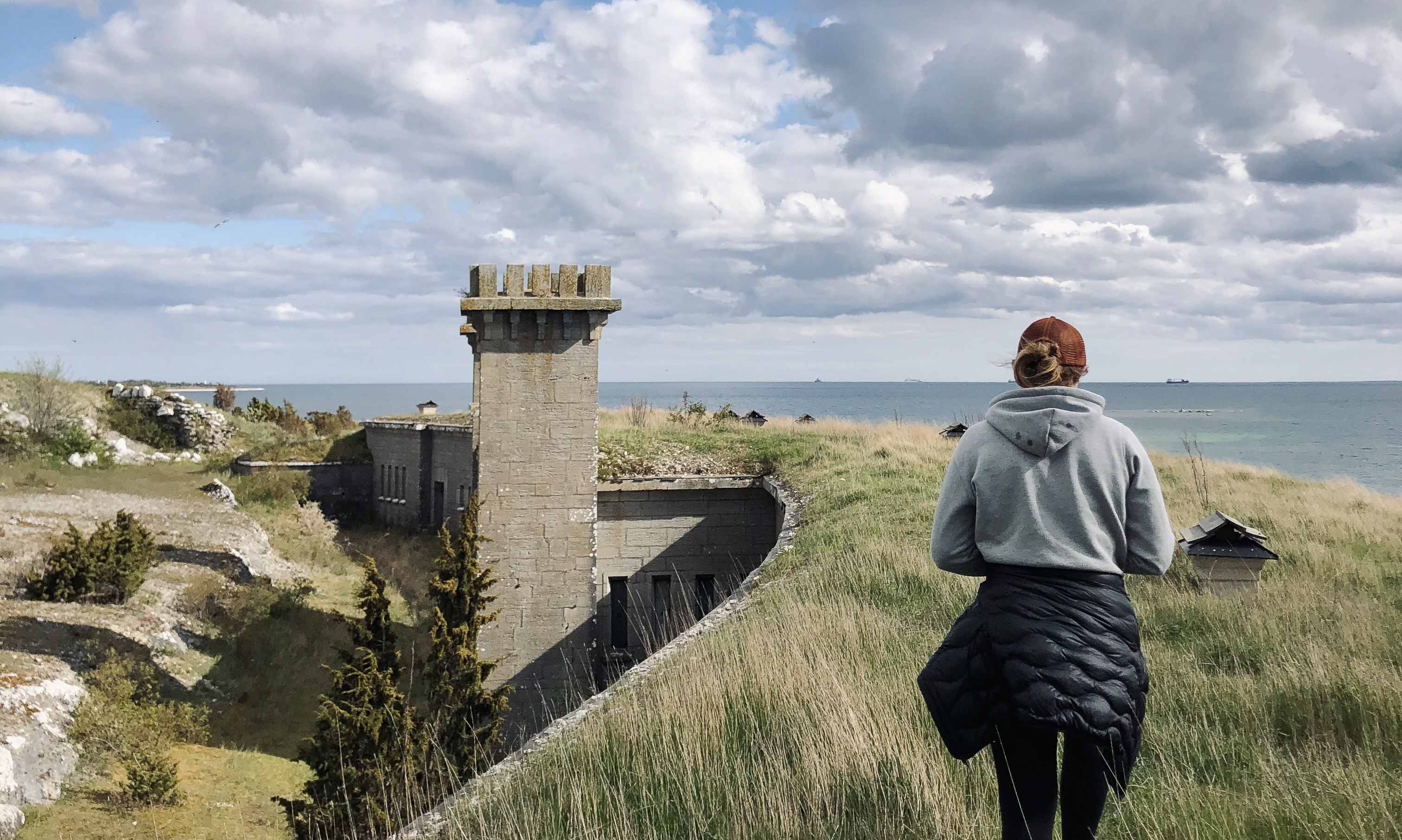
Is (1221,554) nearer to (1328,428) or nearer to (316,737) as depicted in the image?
(316,737)

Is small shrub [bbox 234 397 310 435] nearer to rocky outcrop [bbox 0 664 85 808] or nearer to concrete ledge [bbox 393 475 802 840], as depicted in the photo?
rocky outcrop [bbox 0 664 85 808]

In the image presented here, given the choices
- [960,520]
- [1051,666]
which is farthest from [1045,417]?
[1051,666]

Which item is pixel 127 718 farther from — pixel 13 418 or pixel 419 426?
pixel 13 418

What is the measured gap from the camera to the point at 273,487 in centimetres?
2967

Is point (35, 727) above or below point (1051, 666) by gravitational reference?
below

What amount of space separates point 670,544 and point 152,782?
9.81 metres

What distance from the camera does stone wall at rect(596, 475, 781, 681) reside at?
17422 mm

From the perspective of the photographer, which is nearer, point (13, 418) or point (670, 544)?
point (670, 544)

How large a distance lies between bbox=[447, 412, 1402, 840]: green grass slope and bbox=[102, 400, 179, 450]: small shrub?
33651 millimetres

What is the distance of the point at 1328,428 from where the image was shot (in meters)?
95.8

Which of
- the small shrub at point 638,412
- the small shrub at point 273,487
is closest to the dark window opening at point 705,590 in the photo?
the small shrub at point 638,412

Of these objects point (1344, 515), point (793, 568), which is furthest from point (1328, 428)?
point (793, 568)

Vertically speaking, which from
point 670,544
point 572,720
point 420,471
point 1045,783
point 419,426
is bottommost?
point 670,544

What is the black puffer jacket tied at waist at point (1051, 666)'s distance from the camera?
255 cm
